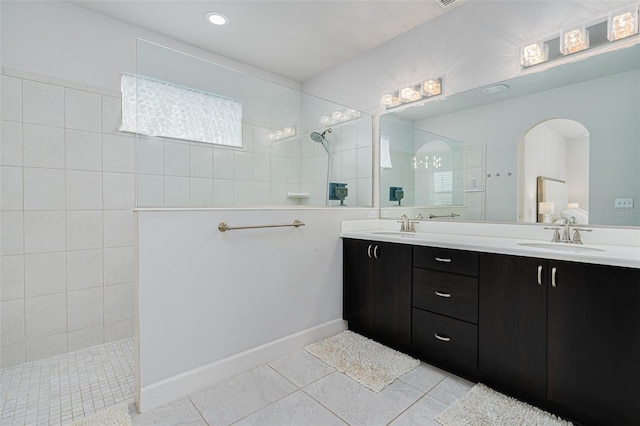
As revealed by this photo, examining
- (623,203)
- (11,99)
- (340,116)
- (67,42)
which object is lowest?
(623,203)

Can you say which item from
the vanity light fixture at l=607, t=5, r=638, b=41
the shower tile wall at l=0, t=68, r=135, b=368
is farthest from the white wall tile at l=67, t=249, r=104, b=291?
the vanity light fixture at l=607, t=5, r=638, b=41

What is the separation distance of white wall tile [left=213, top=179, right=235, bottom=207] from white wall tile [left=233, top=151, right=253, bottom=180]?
0.08 metres

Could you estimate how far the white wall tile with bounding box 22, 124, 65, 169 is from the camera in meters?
2.04

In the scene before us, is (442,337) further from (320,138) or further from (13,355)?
(13,355)

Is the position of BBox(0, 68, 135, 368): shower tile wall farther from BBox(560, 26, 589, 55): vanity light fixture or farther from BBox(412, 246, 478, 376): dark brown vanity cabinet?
BBox(560, 26, 589, 55): vanity light fixture

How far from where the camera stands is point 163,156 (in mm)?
A: 1716

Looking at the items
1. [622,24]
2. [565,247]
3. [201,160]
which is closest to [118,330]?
[201,160]

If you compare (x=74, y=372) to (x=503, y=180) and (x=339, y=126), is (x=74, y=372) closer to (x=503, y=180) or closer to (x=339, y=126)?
(x=339, y=126)

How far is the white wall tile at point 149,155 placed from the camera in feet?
5.39

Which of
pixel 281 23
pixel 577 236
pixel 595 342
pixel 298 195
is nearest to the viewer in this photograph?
pixel 595 342

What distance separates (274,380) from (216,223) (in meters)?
0.99

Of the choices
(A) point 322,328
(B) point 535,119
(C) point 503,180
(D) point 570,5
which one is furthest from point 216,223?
(D) point 570,5

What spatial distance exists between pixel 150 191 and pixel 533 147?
232 centimetres

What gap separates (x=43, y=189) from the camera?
209 centimetres
